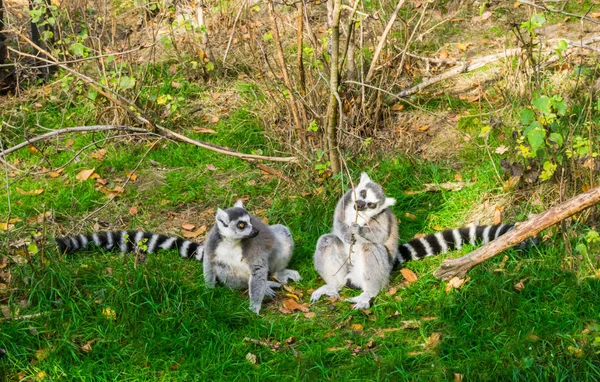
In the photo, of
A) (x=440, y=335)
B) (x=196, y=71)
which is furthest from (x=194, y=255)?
(x=196, y=71)

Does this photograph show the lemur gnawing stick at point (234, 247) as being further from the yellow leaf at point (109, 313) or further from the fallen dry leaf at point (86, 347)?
the fallen dry leaf at point (86, 347)

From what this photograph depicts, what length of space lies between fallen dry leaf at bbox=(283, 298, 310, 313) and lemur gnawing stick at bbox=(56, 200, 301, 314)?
15 cm

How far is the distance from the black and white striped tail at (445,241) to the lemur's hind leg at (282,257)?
847 millimetres

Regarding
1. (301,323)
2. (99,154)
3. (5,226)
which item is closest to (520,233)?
(301,323)

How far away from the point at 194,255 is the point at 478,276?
2.19 metres

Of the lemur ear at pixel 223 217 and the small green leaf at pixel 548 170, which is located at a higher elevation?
→ the small green leaf at pixel 548 170

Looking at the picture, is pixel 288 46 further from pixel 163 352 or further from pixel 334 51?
pixel 163 352

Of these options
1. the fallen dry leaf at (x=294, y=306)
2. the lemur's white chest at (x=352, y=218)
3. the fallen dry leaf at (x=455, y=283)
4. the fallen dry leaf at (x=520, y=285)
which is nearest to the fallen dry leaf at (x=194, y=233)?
the fallen dry leaf at (x=294, y=306)

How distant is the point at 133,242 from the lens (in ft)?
18.8

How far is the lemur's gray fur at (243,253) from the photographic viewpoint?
5340 mm

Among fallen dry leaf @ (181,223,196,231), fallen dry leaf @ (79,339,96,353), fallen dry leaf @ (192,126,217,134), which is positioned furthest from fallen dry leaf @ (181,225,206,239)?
fallen dry leaf @ (79,339,96,353)

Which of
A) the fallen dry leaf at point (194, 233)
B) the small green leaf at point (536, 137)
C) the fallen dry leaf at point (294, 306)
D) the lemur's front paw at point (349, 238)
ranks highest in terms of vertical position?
the small green leaf at point (536, 137)

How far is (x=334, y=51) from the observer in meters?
5.45

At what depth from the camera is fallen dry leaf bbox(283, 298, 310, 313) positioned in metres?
5.30
